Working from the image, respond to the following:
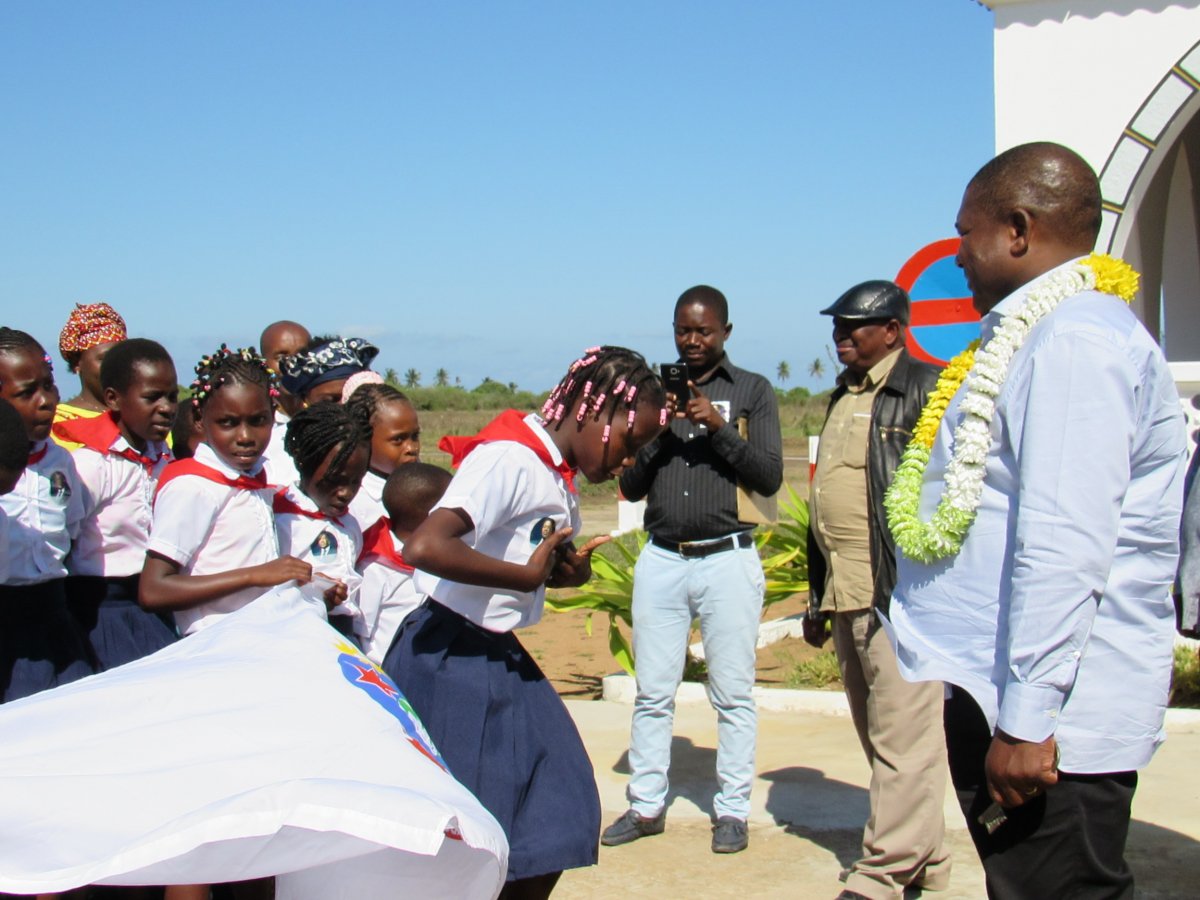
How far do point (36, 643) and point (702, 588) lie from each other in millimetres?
2617

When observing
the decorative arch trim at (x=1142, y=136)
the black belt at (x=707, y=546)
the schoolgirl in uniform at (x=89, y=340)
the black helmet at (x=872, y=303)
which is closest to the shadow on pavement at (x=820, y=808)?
the black belt at (x=707, y=546)

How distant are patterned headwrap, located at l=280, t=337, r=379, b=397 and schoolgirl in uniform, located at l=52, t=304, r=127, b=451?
741 mm

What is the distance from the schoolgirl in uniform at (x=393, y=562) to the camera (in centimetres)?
452

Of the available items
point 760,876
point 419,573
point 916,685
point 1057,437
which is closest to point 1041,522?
point 1057,437

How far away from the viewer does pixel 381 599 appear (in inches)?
180

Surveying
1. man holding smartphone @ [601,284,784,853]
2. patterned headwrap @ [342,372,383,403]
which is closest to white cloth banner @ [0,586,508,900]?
patterned headwrap @ [342,372,383,403]

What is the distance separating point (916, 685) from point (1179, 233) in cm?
870

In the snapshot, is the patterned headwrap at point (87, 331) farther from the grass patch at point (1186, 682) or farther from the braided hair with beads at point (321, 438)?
the grass patch at point (1186, 682)

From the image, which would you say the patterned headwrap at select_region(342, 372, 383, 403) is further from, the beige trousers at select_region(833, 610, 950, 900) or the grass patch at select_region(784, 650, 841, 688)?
the grass patch at select_region(784, 650, 841, 688)

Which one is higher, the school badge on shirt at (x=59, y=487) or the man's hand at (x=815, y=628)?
the school badge on shirt at (x=59, y=487)

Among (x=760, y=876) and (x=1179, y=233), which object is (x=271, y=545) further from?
(x=1179, y=233)

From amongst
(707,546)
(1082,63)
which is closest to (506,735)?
(707,546)

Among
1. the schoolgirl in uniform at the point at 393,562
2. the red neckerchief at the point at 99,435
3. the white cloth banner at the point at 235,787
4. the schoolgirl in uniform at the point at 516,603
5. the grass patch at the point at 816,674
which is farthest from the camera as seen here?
the grass patch at the point at 816,674

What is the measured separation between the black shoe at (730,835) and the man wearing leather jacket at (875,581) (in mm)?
475
